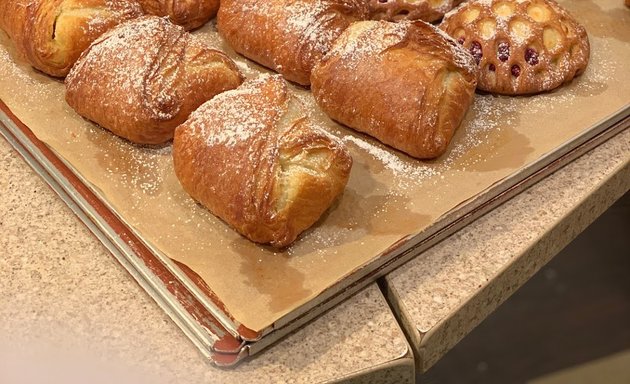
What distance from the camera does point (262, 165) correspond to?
1063 millimetres

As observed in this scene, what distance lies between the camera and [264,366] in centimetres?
97

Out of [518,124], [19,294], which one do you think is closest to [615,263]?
[518,124]

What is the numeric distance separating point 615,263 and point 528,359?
1.34ft

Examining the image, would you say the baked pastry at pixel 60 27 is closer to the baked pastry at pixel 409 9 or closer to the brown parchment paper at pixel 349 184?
the brown parchment paper at pixel 349 184

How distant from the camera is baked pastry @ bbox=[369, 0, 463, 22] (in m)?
1.50

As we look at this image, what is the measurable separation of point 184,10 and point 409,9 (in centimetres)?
49

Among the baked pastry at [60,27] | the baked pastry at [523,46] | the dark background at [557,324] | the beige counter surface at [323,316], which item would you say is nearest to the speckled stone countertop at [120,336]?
the beige counter surface at [323,316]

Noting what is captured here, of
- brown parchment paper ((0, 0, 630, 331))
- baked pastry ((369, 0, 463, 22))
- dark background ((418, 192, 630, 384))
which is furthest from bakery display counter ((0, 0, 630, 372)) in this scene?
dark background ((418, 192, 630, 384))

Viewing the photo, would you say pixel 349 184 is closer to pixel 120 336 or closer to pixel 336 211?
pixel 336 211

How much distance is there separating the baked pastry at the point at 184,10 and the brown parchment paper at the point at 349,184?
140 millimetres

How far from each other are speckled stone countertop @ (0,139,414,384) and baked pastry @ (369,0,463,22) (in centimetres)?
70

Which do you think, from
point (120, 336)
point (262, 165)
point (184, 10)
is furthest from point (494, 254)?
point (184, 10)

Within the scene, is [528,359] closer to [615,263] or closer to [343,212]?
[615,263]

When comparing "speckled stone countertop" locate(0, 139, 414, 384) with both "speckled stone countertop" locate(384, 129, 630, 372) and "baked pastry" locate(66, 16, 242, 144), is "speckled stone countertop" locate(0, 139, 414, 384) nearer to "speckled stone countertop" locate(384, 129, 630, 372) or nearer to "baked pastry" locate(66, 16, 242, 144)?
"speckled stone countertop" locate(384, 129, 630, 372)
